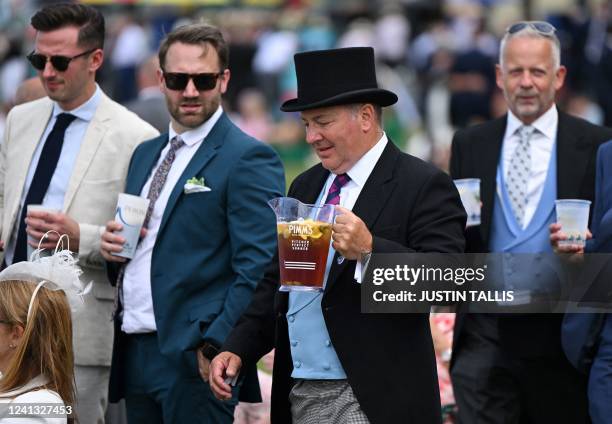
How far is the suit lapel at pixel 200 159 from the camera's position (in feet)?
22.9

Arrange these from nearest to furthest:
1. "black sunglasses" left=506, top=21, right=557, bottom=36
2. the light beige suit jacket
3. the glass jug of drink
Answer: the glass jug of drink < the light beige suit jacket < "black sunglasses" left=506, top=21, right=557, bottom=36

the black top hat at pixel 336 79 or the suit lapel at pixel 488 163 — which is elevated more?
the black top hat at pixel 336 79

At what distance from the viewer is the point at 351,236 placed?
5531 millimetres

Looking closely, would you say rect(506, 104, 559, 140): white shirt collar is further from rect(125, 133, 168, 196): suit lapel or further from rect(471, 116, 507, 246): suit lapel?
rect(125, 133, 168, 196): suit lapel

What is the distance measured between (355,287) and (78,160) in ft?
7.25

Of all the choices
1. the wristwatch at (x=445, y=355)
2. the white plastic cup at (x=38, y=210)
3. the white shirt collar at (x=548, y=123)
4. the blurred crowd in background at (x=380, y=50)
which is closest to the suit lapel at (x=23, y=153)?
the white plastic cup at (x=38, y=210)

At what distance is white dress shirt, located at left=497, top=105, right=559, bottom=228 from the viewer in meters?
7.63

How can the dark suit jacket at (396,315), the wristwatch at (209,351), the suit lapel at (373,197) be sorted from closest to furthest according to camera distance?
the dark suit jacket at (396,315) → the suit lapel at (373,197) → the wristwatch at (209,351)

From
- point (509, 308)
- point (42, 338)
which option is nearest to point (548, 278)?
point (509, 308)

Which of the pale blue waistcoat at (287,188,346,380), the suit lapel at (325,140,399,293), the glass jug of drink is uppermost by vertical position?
the suit lapel at (325,140,399,293)

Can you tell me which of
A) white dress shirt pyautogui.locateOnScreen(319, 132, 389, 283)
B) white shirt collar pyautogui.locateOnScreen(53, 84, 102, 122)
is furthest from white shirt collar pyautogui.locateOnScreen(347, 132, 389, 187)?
white shirt collar pyautogui.locateOnScreen(53, 84, 102, 122)

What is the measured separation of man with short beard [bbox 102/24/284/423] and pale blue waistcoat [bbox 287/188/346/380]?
67 cm

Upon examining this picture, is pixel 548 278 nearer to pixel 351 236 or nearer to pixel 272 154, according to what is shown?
pixel 272 154

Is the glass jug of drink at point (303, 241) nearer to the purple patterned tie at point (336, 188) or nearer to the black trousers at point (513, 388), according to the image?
the purple patterned tie at point (336, 188)
